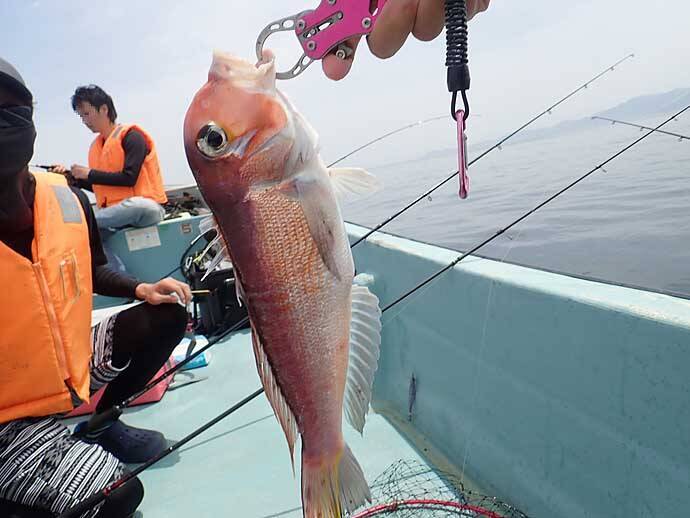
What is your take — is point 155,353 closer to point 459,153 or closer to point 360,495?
point 360,495

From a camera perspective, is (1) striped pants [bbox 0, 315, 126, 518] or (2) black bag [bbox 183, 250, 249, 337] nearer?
(1) striped pants [bbox 0, 315, 126, 518]

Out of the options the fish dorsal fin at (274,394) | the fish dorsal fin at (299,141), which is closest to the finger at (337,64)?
the fish dorsal fin at (299,141)

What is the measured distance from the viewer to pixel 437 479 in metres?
2.29

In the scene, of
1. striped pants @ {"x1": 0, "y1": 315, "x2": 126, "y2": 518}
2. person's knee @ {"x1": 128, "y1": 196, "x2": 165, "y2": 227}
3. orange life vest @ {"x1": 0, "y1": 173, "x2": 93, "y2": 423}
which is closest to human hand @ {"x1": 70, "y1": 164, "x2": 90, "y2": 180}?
person's knee @ {"x1": 128, "y1": 196, "x2": 165, "y2": 227}

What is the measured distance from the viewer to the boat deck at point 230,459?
89.2 inches

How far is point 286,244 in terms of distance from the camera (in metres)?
1.15

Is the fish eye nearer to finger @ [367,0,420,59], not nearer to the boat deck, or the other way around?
finger @ [367,0,420,59]

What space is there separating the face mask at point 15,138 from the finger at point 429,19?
1632mm

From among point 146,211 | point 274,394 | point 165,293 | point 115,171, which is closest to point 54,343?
point 165,293

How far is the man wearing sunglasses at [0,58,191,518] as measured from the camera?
192cm

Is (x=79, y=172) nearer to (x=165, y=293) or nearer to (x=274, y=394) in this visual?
(x=165, y=293)

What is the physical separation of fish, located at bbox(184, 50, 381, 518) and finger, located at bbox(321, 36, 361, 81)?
8.3 inches

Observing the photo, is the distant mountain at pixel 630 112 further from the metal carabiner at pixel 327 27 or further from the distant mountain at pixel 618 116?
the metal carabiner at pixel 327 27

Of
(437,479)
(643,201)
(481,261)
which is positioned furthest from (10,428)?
(643,201)
